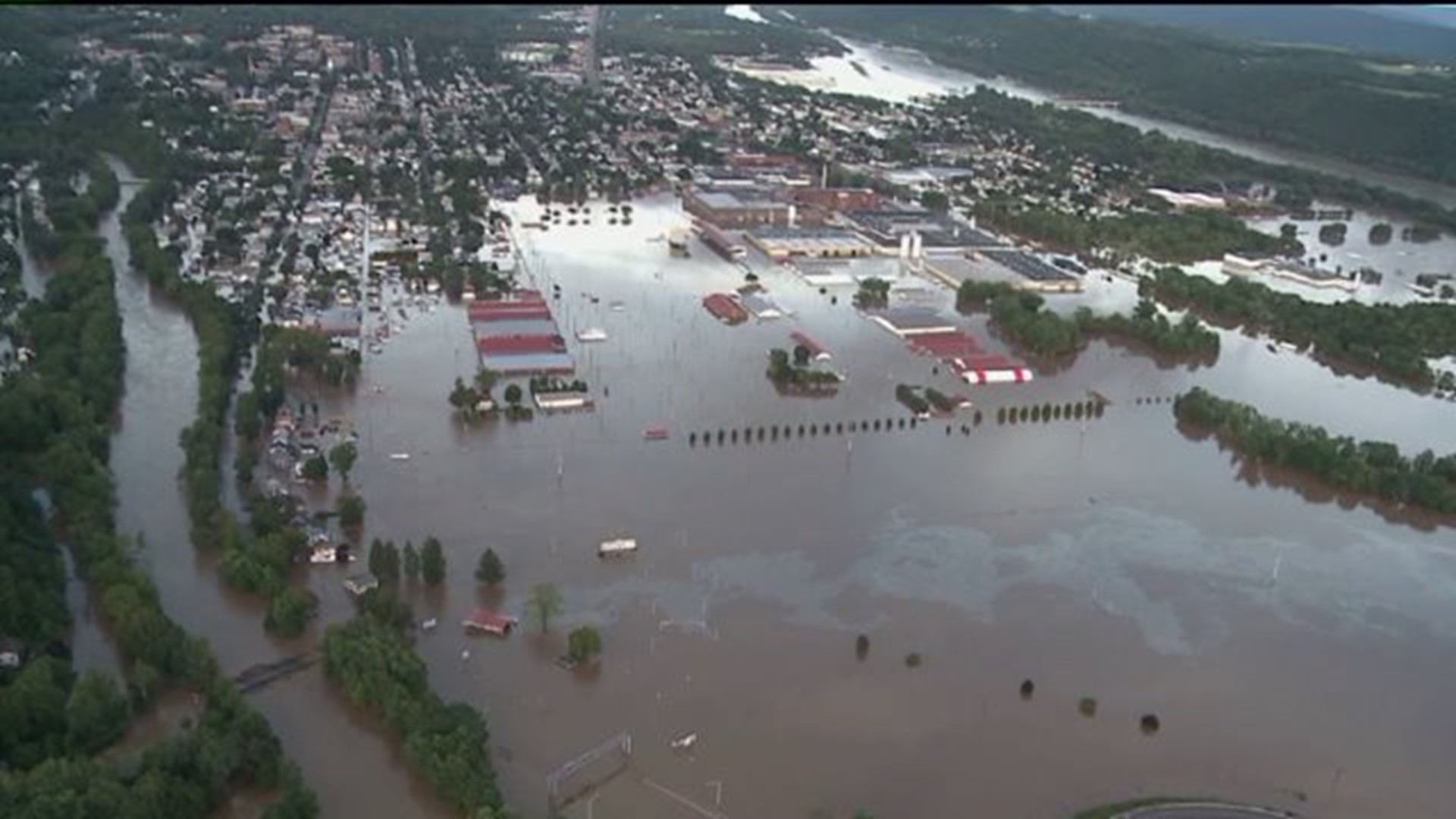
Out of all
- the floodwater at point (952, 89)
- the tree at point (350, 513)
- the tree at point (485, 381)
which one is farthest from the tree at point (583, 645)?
the floodwater at point (952, 89)

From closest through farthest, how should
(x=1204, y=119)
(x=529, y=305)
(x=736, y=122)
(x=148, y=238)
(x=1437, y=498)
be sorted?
(x=1437, y=498)
(x=529, y=305)
(x=148, y=238)
(x=736, y=122)
(x=1204, y=119)

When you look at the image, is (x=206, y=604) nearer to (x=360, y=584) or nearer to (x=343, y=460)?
(x=360, y=584)

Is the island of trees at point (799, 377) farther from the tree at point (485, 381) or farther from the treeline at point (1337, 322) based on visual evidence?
the treeline at point (1337, 322)

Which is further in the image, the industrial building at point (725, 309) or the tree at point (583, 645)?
the industrial building at point (725, 309)

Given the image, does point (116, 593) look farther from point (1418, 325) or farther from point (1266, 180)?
point (1266, 180)

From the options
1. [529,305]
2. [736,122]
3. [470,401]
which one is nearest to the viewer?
[470,401]

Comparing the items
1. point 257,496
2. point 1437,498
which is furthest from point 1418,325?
point 257,496

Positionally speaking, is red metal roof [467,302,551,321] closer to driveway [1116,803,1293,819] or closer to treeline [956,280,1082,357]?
treeline [956,280,1082,357]

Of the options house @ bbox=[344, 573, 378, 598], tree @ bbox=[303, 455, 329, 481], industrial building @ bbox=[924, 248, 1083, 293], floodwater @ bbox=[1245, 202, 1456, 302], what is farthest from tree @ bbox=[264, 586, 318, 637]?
floodwater @ bbox=[1245, 202, 1456, 302]
